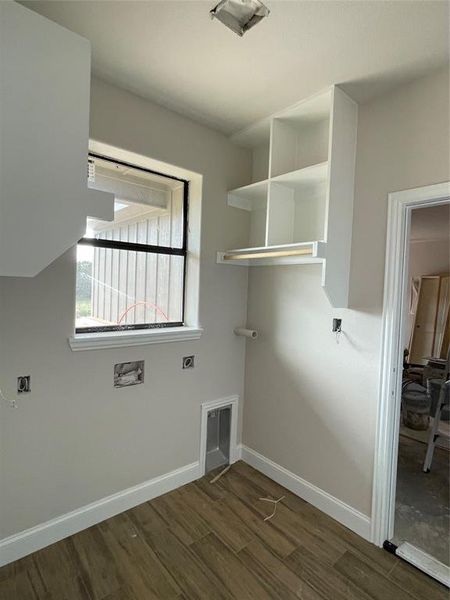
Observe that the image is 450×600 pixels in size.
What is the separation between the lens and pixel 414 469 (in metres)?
2.69

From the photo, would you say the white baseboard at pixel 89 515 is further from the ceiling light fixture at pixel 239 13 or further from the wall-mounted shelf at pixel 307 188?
the ceiling light fixture at pixel 239 13

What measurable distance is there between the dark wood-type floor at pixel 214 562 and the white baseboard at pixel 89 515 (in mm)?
43

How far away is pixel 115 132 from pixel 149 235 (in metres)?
0.68

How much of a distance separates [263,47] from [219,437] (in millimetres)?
2710

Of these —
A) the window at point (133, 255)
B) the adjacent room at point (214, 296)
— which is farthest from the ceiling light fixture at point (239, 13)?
the window at point (133, 255)

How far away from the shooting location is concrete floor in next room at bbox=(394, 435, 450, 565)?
1905 mm

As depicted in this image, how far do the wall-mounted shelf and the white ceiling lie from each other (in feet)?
0.62

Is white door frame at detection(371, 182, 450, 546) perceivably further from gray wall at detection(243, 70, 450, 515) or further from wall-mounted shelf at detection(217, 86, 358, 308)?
wall-mounted shelf at detection(217, 86, 358, 308)

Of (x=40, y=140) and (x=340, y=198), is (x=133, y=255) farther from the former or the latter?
(x=340, y=198)

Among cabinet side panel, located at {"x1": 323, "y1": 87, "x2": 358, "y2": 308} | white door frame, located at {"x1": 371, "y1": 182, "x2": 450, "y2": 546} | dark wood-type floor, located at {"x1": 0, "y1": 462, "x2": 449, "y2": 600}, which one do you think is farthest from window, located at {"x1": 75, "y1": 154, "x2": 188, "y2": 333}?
white door frame, located at {"x1": 371, "y1": 182, "x2": 450, "y2": 546}

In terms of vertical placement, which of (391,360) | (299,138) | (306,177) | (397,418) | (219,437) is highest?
(299,138)

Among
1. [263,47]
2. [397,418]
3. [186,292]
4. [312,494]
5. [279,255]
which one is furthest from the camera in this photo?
[186,292]

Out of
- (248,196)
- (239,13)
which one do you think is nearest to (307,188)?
(248,196)

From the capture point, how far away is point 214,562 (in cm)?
174
